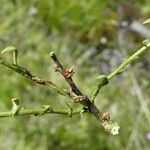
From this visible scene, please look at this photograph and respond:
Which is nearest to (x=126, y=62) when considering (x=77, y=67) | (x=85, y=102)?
(x=85, y=102)

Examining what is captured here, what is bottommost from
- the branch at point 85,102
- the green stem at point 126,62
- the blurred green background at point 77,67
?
the branch at point 85,102

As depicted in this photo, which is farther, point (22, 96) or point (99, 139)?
point (22, 96)

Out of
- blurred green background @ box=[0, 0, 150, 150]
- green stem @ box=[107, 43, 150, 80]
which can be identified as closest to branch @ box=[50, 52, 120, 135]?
green stem @ box=[107, 43, 150, 80]

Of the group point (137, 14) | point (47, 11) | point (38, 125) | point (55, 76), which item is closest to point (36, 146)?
point (38, 125)

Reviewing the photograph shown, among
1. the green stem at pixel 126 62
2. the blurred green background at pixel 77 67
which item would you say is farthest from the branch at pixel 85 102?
the blurred green background at pixel 77 67

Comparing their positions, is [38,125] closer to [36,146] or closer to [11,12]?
[36,146]

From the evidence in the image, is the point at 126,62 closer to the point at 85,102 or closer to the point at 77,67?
the point at 85,102

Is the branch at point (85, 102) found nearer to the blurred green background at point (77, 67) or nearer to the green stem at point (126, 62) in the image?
the green stem at point (126, 62)

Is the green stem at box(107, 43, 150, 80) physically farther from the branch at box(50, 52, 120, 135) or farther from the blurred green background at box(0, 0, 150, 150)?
the blurred green background at box(0, 0, 150, 150)
